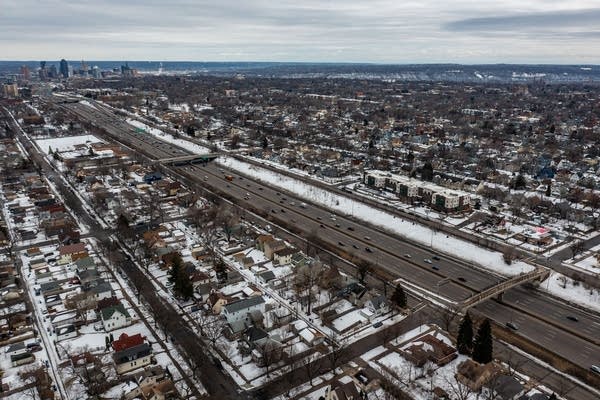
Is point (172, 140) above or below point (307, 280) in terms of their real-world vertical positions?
above

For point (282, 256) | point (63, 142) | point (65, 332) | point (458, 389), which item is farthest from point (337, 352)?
point (63, 142)

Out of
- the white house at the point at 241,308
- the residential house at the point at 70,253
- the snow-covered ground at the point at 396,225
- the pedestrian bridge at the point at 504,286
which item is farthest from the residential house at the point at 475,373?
the residential house at the point at 70,253

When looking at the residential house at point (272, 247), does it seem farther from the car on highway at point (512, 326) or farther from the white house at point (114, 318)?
the car on highway at point (512, 326)

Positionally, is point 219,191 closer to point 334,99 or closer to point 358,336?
point 358,336

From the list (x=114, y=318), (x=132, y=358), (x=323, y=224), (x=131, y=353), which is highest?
(x=323, y=224)

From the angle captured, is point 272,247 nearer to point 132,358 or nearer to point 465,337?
point 132,358

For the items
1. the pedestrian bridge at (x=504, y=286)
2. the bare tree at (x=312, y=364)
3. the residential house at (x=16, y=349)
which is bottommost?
the residential house at (x=16, y=349)
